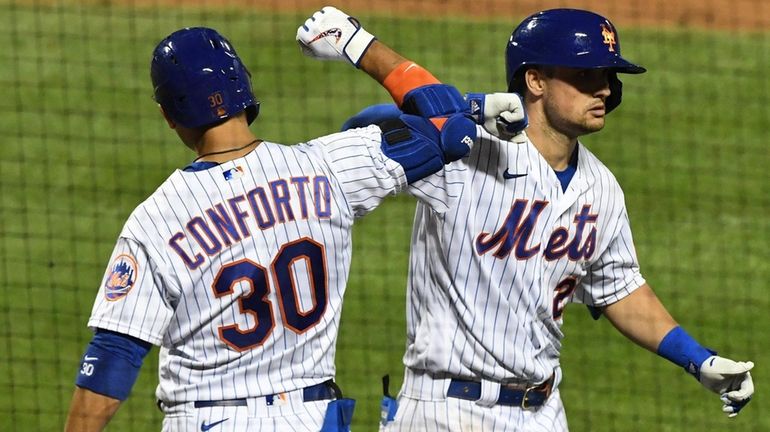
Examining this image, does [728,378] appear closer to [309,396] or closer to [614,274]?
[614,274]

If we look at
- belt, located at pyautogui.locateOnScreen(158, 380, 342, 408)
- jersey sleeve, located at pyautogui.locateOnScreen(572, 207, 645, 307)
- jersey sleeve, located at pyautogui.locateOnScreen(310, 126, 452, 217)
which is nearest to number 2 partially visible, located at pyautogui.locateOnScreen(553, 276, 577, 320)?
jersey sleeve, located at pyautogui.locateOnScreen(572, 207, 645, 307)

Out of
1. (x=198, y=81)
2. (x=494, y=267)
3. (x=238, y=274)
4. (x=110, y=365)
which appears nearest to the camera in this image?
(x=110, y=365)

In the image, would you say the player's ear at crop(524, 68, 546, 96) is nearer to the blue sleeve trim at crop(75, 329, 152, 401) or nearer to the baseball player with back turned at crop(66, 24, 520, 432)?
the baseball player with back turned at crop(66, 24, 520, 432)

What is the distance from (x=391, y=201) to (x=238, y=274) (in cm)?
617

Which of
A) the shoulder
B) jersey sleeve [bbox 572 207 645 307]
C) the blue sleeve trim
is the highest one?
the shoulder

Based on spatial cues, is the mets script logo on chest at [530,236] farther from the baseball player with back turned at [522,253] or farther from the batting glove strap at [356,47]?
the batting glove strap at [356,47]

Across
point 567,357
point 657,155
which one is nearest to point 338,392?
point 567,357

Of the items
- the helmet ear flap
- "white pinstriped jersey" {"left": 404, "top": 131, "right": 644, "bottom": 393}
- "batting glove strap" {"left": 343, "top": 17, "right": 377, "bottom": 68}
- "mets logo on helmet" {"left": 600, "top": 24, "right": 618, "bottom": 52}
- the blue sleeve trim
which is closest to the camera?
the blue sleeve trim

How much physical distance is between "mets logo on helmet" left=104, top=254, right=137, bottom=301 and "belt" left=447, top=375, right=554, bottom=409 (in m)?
1.43

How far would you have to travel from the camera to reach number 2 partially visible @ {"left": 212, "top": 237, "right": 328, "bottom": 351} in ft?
14.0

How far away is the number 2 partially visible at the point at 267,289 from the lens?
4.27m

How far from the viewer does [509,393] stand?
17.0 feet

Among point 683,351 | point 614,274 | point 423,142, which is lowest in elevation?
point 683,351

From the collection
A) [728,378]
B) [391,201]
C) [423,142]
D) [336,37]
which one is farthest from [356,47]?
A: [391,201]
